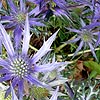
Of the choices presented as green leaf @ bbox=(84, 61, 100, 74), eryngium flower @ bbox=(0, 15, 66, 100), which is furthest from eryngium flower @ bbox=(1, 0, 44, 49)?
green leaf @ bbox=(84, 61, 100, 74)

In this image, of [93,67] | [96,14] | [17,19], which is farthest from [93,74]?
[17,19]

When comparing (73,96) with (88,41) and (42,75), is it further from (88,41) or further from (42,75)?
(88,41)

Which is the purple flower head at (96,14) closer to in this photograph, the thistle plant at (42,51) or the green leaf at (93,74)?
the thistle plant at (42,51)

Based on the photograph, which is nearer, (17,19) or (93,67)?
(17,19)

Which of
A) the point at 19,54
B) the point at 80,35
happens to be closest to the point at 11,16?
the point at 19,54

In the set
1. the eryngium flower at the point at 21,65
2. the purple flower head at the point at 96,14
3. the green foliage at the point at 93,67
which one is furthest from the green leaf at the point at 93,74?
the eryngium flower at the point at 21,65

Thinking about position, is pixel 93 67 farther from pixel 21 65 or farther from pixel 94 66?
pixel 21 65

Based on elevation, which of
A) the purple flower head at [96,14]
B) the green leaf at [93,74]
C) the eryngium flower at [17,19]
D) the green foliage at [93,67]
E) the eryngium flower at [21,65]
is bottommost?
the green leaf at [93,74]

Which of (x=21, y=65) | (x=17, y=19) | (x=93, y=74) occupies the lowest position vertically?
(x=93, y=74)

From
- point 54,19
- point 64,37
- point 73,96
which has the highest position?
point 54,19

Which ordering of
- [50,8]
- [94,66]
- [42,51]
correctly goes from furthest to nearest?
1. [94,66]
2. [50,8]
3. [42,51]

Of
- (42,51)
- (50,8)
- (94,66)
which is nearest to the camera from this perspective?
(42,51)
